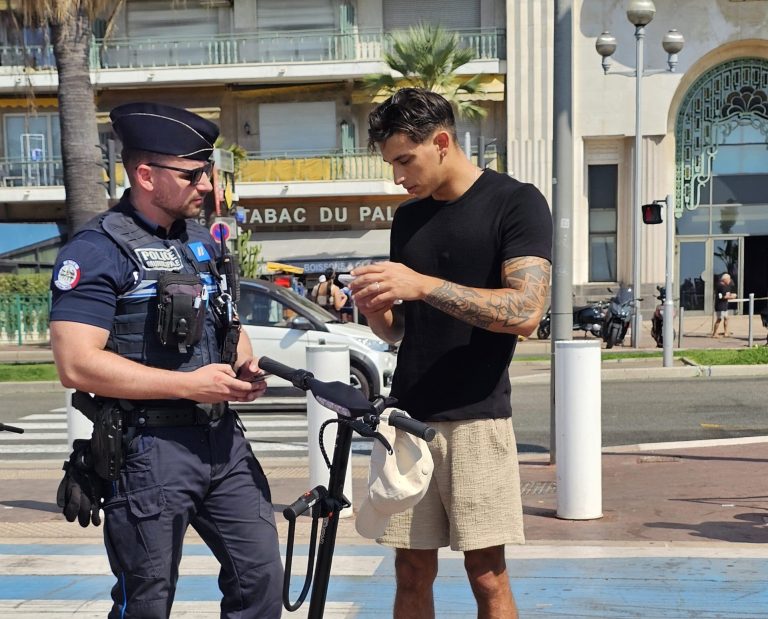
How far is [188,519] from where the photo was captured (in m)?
3.07

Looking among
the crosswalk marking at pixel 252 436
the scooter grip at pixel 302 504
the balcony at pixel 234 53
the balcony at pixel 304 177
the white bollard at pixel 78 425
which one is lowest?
the crosswalk marking at pixel 252 436

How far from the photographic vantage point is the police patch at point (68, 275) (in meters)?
2.91

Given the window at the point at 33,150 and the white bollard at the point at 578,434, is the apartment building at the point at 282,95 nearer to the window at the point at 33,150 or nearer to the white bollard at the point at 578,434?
the window at the point at 33,150

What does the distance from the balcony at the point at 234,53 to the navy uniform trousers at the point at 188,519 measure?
1138 inches

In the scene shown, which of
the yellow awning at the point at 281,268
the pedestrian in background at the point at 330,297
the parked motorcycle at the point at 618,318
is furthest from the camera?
the yellow awning at the point at 281,268

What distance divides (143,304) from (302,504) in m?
0.84

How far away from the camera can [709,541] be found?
561 centimetres

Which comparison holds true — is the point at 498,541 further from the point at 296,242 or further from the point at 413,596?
the point at 296,242

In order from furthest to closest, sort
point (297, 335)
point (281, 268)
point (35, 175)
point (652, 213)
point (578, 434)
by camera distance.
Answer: point (35, 175) → point (281, 268) → point (652, 213) → point (297, 335) → point (578, 434)

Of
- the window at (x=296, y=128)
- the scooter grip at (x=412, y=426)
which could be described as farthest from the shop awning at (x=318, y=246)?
the scooter grip at (x=412, y=426)

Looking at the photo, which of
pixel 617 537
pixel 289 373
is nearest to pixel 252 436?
pixel 617 537

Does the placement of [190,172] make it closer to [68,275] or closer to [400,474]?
[68,275]

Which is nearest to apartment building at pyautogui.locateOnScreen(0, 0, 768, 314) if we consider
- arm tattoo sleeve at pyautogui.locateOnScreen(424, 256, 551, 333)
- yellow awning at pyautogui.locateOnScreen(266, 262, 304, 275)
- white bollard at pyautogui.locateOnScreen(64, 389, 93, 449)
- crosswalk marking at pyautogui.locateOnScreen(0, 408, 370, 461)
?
yellow awning at pyautogui.locateOnScreen(266, 262, 304, 275)

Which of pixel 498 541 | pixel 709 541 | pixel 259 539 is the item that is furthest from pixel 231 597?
pixel 709 541
